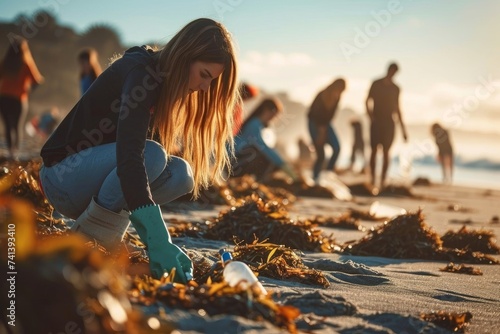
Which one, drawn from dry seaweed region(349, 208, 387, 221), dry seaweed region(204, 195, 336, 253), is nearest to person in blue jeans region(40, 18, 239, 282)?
dry seaweed region(204, 195, 336, 253)

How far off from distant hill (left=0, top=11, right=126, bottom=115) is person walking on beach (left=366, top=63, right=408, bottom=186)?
126 ft

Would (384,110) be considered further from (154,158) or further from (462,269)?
(154,158)

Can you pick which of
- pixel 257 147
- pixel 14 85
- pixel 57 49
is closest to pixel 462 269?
pixel 257 147

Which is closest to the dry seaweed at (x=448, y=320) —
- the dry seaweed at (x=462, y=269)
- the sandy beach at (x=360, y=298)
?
the sandy beach at (x=360, y=298)

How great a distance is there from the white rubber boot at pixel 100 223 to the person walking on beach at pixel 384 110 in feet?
28.1

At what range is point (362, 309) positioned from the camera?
2.53 meters

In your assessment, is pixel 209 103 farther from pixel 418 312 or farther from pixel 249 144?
pixel 249 144

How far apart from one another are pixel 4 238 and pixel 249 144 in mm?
7700

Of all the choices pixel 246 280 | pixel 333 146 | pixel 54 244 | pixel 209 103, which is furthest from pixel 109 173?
pixel 333 146

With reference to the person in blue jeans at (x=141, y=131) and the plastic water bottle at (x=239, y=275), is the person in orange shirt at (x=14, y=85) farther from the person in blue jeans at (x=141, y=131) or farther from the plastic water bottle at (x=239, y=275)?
the plastic water bottle at (x=239, y=275)

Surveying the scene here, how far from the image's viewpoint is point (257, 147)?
934 cm

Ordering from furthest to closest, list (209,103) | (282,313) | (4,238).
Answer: (209,103) < (282,313) < (4,238)

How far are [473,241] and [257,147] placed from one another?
16.1 feet

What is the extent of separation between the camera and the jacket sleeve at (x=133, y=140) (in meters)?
2.47
